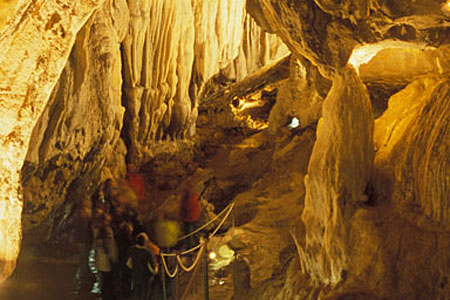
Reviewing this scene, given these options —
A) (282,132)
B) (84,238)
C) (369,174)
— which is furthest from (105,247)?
(282,132)

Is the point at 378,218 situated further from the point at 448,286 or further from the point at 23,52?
the point at 23,52

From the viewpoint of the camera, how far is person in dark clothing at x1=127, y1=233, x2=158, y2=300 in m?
4.78

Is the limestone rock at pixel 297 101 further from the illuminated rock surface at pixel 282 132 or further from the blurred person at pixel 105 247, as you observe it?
the blurred person at pixel 105 247

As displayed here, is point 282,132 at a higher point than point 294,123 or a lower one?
lower

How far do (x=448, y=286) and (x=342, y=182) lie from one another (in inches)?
55.1

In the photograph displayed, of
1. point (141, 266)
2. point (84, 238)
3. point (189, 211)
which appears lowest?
point (141, 266)

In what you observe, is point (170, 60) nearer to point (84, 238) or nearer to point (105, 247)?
point (84, 238)

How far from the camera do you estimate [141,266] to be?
15.9ft

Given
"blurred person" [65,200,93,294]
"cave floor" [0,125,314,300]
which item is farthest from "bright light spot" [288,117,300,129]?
"blurred person" [65,200,93,294]

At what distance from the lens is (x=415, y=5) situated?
13.1 feet

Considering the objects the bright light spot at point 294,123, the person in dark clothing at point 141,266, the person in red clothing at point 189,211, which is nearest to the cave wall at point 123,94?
the person in red clothing at point 189,211

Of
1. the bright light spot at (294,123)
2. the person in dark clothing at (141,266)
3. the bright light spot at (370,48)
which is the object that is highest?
the bright light spot at (294,123)

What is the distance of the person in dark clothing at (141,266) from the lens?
478 centimetres

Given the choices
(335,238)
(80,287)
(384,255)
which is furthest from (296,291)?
(80,287)
